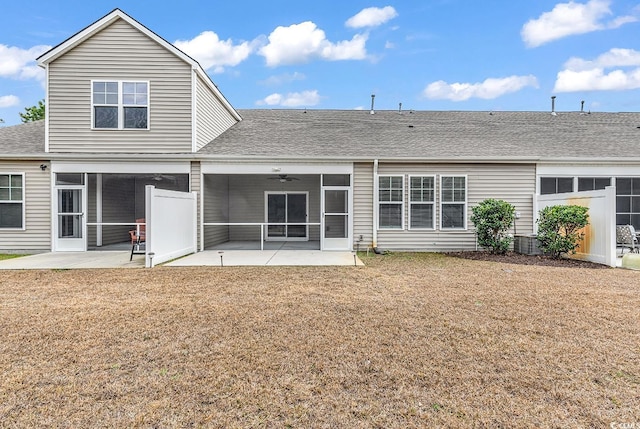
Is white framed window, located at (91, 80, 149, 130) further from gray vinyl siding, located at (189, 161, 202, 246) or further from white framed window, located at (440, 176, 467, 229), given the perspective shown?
white framed window, located at (440, 176, 467, 229)

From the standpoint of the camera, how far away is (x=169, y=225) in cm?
925

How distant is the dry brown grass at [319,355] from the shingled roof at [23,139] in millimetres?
6343

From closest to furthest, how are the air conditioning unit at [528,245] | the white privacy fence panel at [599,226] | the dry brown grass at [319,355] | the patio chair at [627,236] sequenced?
the dry brown grass at [319,355]
the white privacy fence panel at [599,226]
the patio chair at [627,236]
the air conditioning unit at [528,245]

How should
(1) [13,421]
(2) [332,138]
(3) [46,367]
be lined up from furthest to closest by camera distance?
1. (2) [332,138]
2. (3) [46,367]
3. (1) [13,421]

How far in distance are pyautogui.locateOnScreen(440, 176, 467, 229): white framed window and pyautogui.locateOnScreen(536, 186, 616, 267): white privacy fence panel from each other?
2678 millimetres

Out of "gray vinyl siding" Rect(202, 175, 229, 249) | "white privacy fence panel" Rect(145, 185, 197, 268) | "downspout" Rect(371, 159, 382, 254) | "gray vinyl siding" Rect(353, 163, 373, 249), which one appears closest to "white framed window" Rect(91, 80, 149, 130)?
"gray vinyl siding" Rect(202, 175, 229, 249)

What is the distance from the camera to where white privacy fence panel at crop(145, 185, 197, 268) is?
8.30m

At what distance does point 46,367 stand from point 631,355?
5420 millimetres

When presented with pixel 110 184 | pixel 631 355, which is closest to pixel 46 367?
pixel 631 355

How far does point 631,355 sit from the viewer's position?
338 cm

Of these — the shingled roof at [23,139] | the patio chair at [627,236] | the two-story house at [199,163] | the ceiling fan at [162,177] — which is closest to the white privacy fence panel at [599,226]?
the patio chair at [627,236]

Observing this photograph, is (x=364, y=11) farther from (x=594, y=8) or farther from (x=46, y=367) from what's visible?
(x=46, y=367)

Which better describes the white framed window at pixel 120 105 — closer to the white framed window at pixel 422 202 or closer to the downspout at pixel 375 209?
the downspout at pixel 375 209

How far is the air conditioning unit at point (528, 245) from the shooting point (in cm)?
995
